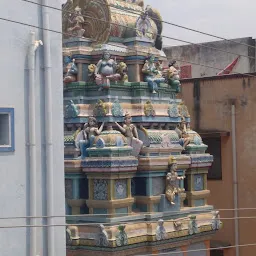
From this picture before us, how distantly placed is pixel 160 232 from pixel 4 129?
5.28m

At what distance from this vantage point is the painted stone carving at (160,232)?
1549cm

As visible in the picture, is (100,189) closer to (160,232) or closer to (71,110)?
(160,232)

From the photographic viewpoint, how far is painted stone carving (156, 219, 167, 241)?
15.5 m

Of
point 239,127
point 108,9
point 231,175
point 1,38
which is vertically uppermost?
point 108,9

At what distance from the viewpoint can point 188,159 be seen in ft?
54.9

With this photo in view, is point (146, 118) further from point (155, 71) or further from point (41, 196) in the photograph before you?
point (41, 196)

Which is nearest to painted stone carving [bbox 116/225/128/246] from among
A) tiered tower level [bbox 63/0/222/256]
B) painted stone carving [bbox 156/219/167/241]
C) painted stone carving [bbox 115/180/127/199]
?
tiered tower level [bbox 63/0/222/256]

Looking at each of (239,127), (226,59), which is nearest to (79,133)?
(239,127)

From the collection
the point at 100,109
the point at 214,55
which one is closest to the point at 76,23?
the point at 100,109

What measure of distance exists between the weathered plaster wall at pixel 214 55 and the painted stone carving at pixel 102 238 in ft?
39.6

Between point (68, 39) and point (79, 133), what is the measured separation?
2281mm

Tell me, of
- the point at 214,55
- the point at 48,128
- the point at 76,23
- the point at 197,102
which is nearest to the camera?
the point at 48,128

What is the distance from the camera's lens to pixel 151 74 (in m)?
16.3

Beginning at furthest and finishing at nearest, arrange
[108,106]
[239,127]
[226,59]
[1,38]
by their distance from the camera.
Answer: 1. [226,59]
2. [239,127]
3. [108,106]
4. [1,38]
